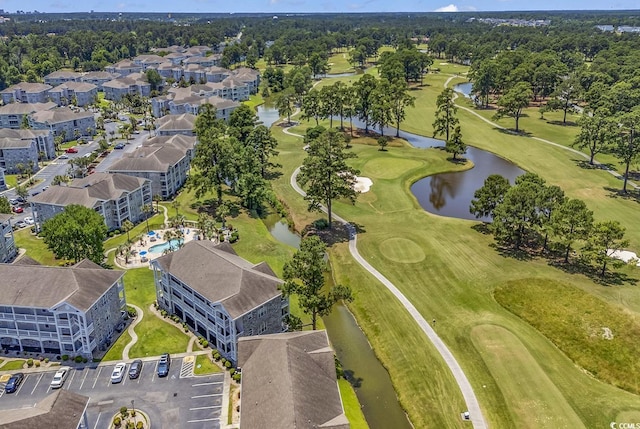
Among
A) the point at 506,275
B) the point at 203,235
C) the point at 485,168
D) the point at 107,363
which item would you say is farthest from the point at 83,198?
the point at 485,168

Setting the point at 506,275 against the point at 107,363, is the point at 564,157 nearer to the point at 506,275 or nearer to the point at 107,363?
the point at 506,275

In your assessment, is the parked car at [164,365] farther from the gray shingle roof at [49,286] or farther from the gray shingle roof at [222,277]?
the gray shingle roof at [49,286]

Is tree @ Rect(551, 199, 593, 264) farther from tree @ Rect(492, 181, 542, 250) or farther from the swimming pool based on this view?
the swimming pool

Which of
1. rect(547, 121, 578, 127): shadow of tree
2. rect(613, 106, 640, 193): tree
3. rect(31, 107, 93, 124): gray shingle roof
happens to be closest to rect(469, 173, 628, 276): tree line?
rect(613, 106, 640, 193): tree

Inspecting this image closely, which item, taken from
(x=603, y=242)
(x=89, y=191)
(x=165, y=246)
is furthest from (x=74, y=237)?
(x=603, y=242)

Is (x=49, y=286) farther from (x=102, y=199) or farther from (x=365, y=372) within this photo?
(x=365, y=372)

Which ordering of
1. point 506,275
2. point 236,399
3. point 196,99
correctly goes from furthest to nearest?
point 196,99 < point 506,275 < point 236,399

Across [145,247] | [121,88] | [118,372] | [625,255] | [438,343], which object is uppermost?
[121,88]
